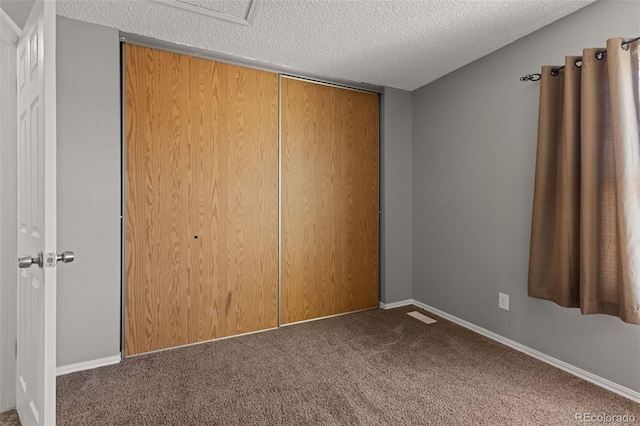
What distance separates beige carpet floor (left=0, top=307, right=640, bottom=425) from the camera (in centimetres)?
170

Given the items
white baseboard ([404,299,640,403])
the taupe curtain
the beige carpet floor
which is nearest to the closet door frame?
the beige carpet floor

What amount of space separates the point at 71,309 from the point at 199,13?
2060mm

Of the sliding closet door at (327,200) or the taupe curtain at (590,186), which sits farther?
the sliding closet door at (327,200)

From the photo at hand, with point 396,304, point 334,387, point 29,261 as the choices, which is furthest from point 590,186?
point 29,261

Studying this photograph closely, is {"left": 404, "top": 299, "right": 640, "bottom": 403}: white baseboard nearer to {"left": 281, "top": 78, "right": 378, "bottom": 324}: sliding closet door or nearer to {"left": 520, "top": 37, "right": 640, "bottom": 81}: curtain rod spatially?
{"left": 281, "top": 78, "right": 378, "bottom": 324}: sliding closet door

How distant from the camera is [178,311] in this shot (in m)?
2.47

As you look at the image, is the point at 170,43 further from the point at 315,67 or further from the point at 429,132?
the point at 429,132

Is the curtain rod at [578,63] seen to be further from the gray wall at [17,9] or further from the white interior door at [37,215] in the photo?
the gray wall at [17,9]

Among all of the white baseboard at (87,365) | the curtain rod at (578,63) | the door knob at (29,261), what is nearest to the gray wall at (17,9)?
the door knob at (29,261)

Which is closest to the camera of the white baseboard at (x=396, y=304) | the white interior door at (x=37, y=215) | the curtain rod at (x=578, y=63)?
Result: the white interior door at (x=37, y=215)

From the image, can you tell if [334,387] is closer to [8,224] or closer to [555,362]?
[555,362]

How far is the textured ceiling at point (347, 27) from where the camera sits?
1.97 m

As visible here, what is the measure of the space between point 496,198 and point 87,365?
319 cm

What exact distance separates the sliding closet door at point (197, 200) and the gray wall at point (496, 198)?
156 centimetres
